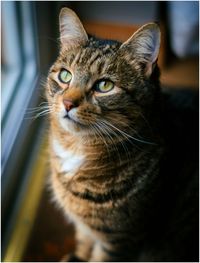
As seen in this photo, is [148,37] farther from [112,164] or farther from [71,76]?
[112,164]

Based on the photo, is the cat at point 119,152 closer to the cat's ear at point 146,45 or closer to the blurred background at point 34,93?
the cat's ear at point 146,45

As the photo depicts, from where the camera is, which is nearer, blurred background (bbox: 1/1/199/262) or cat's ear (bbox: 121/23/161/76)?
cat's ear (bbox: 121/23/161/76)

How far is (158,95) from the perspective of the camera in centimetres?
106

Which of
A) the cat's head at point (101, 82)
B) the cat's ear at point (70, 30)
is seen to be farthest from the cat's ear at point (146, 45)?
the cat's ear at point (70, 30)

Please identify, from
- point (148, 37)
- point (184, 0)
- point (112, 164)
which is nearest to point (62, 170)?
point (112, 164)

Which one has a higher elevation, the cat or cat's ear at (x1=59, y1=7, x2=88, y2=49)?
cat's ear at (x1=59, y1=7, x2=88, y2=49)

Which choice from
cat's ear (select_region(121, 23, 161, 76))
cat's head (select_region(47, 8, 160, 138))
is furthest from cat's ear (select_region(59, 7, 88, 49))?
cat's ear (select_region(121, 23, 161, 76))

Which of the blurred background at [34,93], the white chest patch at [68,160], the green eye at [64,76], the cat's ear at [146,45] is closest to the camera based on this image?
the cat's ear at [146,45]

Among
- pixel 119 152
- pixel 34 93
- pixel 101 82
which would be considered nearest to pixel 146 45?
pixel 101 82

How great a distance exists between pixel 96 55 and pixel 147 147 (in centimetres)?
28

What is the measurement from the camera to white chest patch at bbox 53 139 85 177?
113 cm

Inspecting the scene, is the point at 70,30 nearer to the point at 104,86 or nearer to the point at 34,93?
the point at 104,86

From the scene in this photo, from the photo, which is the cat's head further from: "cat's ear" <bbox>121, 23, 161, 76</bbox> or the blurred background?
the blurred background

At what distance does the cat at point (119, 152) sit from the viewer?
38.3 inches
